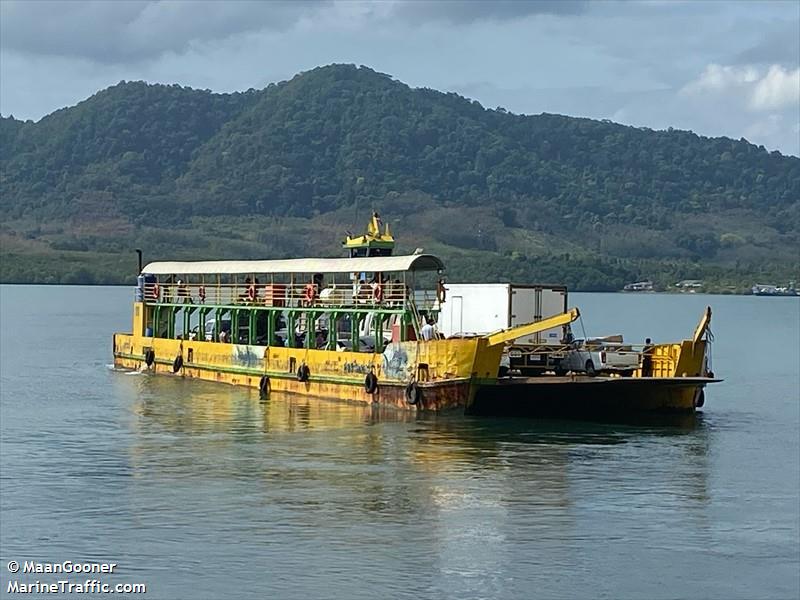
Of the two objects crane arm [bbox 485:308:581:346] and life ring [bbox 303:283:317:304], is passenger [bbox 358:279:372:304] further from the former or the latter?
crane arm [bbox 485:308:581:346]

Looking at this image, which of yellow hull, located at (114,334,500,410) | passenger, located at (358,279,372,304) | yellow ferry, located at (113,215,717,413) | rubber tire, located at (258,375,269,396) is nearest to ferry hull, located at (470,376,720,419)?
yellow ferry, located at (113,215,717,413)

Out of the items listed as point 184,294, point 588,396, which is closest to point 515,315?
point 588,396

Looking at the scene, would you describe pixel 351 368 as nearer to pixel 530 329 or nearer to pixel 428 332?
pixel 428 332

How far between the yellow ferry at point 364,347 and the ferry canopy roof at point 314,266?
0.05 metres

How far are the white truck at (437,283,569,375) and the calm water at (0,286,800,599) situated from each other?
204cm

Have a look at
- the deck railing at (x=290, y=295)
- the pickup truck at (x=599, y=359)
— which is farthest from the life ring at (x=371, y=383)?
the pickup truck at (x=599, y=359)

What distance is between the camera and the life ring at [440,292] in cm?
4612

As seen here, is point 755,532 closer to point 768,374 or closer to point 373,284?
point 373,284

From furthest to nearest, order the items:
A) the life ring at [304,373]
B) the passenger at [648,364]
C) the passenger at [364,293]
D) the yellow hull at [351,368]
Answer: the life ring at [304,373], the passenger at [364,293], the passenger at [648,364], the yellow hull at [351,368]

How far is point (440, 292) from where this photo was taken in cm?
4638

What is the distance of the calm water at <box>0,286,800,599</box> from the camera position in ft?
84.7

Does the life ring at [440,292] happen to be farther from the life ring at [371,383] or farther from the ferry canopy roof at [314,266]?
the life ring at [371,383]

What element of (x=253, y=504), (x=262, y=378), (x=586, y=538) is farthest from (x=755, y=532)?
(x=262, y=378)

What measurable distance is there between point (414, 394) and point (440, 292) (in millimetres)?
4384
